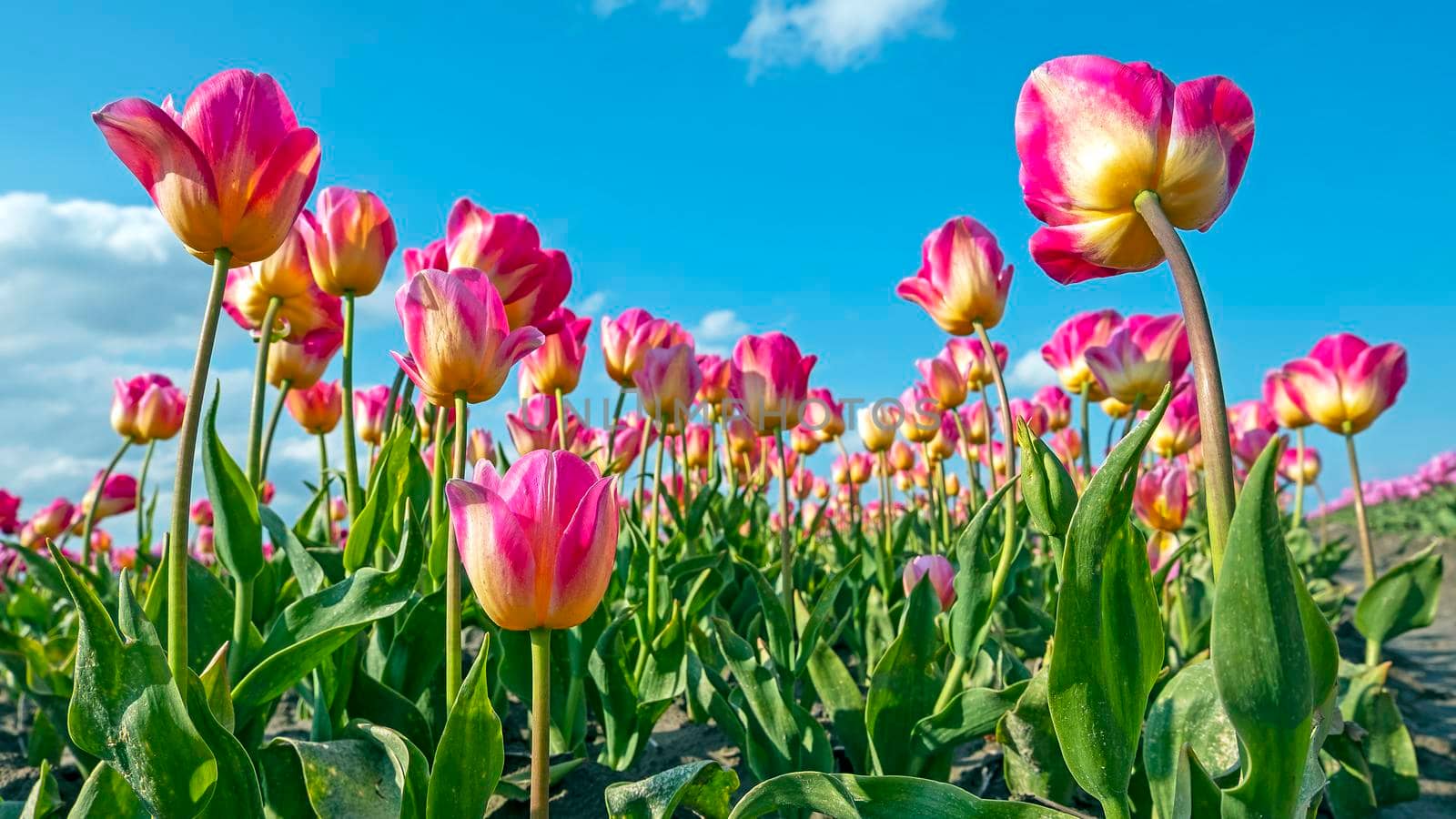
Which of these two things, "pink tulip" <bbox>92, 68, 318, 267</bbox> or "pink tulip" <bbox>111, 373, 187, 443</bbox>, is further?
"pink tulip" <bbox>111, 373, 187, 443</bbox>

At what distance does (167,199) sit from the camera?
1129 mm

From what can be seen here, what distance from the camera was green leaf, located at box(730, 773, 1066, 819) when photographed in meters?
0.99

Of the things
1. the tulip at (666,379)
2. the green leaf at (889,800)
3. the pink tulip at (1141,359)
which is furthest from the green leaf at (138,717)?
the pink tulip at (1141,359)

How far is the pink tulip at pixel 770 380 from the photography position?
2.67 m

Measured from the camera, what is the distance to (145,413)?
3197 mm

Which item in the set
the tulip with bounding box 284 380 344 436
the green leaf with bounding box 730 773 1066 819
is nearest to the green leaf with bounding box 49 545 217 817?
the green leaf with bounding box 730 773 1066 819

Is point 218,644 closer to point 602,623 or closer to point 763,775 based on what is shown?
point 602,623

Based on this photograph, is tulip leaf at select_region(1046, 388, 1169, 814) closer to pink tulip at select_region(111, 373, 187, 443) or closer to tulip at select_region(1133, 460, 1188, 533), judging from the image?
tulip at select_region(1133, 460, 1188, 533)

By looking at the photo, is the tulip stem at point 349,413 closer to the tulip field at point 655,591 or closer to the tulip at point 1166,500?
the tulip field at point 655,591

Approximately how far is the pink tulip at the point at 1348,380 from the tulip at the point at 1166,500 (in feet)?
1.49

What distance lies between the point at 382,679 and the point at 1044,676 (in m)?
1.17

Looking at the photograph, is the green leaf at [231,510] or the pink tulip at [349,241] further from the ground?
the pink tulip at [349,241]

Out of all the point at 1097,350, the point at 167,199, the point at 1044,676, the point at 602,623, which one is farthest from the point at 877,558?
the point at 167,199

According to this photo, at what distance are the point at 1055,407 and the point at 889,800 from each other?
14.3 feet
